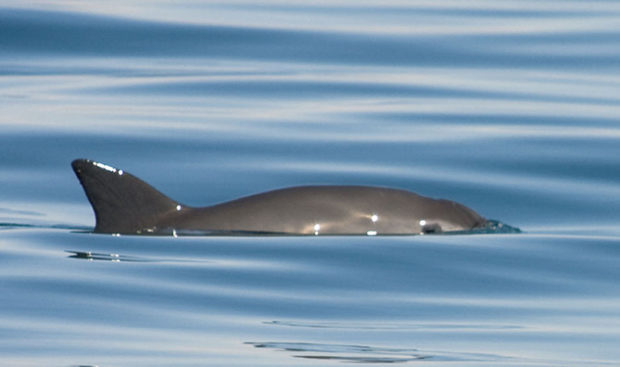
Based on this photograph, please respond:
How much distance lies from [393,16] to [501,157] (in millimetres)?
11161

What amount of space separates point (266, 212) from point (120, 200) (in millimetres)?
910

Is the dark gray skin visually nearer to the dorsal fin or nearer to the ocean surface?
the dorsal fin

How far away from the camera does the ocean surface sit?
324 inches

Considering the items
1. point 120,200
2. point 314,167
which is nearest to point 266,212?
point 120,200

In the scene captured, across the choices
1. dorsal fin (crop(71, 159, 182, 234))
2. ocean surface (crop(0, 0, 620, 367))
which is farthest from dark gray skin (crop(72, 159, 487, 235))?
ocean surface (crop(0, 0, 620, 367))

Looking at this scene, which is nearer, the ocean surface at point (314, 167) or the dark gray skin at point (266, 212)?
the ocean surface at point (314, 167)

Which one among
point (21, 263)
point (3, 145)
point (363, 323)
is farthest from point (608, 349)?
point (3, 145)

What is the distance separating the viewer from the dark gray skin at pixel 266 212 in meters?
10.8

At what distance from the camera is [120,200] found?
1081 centimetres

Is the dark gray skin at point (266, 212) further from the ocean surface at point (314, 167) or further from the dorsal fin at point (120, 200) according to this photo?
the ocean surface at point (314, 167)

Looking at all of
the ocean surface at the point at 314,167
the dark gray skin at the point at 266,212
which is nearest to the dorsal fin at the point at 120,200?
the dark gray skin at the point at 266,212

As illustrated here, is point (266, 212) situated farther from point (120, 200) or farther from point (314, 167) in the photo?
point (314, 167)

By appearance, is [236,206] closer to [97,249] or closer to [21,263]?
[97,249]

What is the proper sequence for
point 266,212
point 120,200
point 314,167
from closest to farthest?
point 120,200, point 266,212, point 314,167
